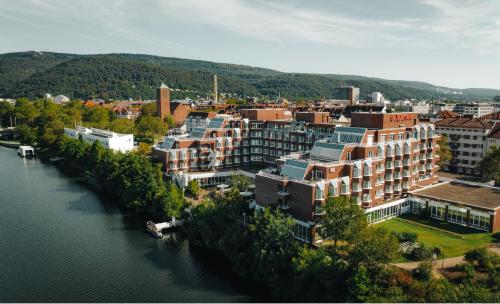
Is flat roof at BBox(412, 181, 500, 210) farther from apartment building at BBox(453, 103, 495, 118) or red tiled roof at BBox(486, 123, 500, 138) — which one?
apartment building at BBox(453, 103, 495, 118)

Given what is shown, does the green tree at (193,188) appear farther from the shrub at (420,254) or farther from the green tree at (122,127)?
the green tree at (122,127)

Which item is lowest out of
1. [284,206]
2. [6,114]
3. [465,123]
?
[284,206]

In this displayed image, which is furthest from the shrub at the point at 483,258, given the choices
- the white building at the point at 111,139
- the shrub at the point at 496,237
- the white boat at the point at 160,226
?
the white building at the point at 111,139

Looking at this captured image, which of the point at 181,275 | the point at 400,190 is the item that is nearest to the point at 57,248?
the point at 181,275

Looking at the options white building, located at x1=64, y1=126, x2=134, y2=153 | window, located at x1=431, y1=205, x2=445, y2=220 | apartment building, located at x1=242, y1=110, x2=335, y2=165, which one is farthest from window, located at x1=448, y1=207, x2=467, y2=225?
white building, located at x1=64, y1=126, x2=134, y2=153

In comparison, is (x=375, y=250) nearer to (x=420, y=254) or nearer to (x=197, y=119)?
(x=420, y=254)

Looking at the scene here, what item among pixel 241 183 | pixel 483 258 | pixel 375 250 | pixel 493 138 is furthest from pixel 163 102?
pixel 483 258

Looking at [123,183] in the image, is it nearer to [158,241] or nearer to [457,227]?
[158,241]
